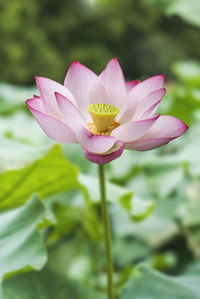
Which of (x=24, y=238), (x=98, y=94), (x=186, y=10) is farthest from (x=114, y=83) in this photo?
(x=186, y=10)

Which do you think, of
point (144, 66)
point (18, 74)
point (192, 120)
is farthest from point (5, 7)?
point (192, 120)

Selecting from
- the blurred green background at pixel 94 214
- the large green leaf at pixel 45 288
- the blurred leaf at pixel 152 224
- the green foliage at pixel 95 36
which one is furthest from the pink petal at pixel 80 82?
the green foliage at pixel 95 36

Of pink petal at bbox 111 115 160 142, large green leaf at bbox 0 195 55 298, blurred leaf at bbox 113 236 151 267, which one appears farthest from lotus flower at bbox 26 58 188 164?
blurred leaf at bbox 113 236 151 267

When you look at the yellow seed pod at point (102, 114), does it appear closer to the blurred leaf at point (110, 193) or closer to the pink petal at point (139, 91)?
the pink petal at point (139, 91)

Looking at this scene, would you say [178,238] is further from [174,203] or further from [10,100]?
[10,100]

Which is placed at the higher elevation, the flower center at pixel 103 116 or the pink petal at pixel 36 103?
the pink petal at pixel 36 103

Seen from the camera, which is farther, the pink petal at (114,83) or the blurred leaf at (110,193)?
the blurred leaf at (110,193)

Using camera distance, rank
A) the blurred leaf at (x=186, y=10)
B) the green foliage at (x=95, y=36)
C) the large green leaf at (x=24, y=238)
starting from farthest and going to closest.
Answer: the green foliage at (x=95, y=36) < the blurred leaf at (x=186, y=10) < the large green leaf at (x=24, y=238)
